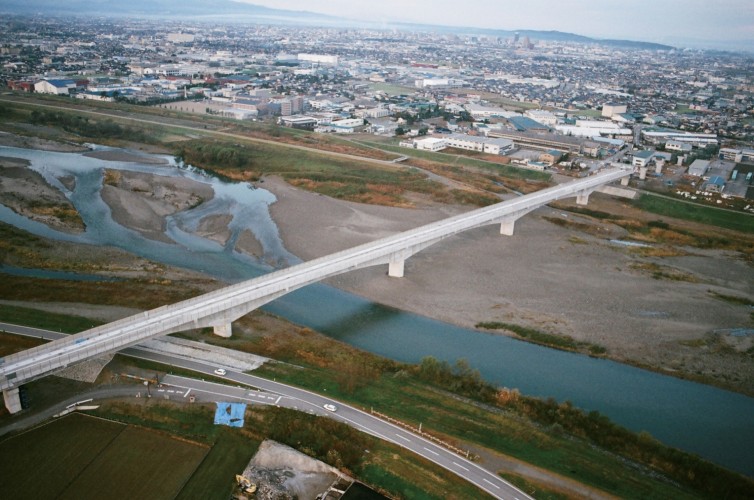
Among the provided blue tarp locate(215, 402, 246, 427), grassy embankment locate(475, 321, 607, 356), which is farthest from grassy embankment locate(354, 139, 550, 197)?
blue tarp locate(215, 402, 246, 427)

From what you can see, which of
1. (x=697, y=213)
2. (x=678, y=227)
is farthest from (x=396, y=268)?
(x=697, y=213)

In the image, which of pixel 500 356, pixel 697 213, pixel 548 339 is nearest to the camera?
pixel 500 356

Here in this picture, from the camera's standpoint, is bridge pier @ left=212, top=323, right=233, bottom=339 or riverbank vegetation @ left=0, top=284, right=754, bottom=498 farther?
bridge pier @ left=212, top=323, right=233, bottom=339

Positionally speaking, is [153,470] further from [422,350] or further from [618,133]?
[618,133]

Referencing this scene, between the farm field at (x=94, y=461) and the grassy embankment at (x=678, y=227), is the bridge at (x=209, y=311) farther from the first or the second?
the grassy embankment at (x=678, y=227)

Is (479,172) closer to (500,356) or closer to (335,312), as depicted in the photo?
(335,312)

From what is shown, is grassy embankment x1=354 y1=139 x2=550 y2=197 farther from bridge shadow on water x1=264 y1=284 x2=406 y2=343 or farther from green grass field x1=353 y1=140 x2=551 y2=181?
bridge shadow on water x1=264 y1=284 x2=406 y2=343
